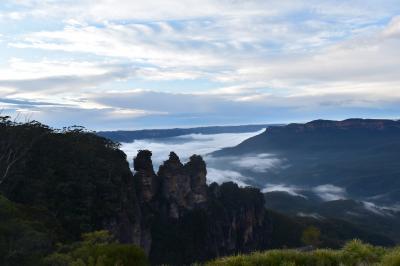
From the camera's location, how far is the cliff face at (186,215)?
12719 centimetres

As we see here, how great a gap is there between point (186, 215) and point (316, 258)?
12056cm

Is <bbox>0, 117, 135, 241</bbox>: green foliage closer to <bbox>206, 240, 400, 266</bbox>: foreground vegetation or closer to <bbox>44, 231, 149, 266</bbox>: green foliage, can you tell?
<bbox>44, 231, 149, 266</bbox>: green foliage

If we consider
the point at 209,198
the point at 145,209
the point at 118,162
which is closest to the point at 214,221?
the point at 209,198

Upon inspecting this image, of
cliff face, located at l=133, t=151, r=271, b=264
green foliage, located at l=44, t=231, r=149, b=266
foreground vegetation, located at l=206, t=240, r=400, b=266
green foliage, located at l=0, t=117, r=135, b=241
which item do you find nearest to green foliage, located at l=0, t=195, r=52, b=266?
green foliage, located at l=44, t=231, r=149, b=266

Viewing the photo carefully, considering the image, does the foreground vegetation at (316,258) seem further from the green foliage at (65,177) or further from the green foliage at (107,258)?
the green foliage at (65,177)

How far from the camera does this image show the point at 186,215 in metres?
142

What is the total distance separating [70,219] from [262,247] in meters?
104

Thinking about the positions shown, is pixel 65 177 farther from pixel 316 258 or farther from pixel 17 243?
pixel 316 258

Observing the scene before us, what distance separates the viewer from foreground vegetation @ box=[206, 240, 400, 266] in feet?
70.9

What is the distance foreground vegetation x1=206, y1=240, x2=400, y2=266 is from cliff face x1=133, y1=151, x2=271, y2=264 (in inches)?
3427

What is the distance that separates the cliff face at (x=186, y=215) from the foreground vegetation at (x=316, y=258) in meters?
87.0

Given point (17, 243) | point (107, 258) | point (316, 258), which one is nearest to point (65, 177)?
point (17, 243)

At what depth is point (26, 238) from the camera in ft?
103

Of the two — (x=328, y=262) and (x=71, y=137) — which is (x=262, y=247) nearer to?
(x=71, y=137)
